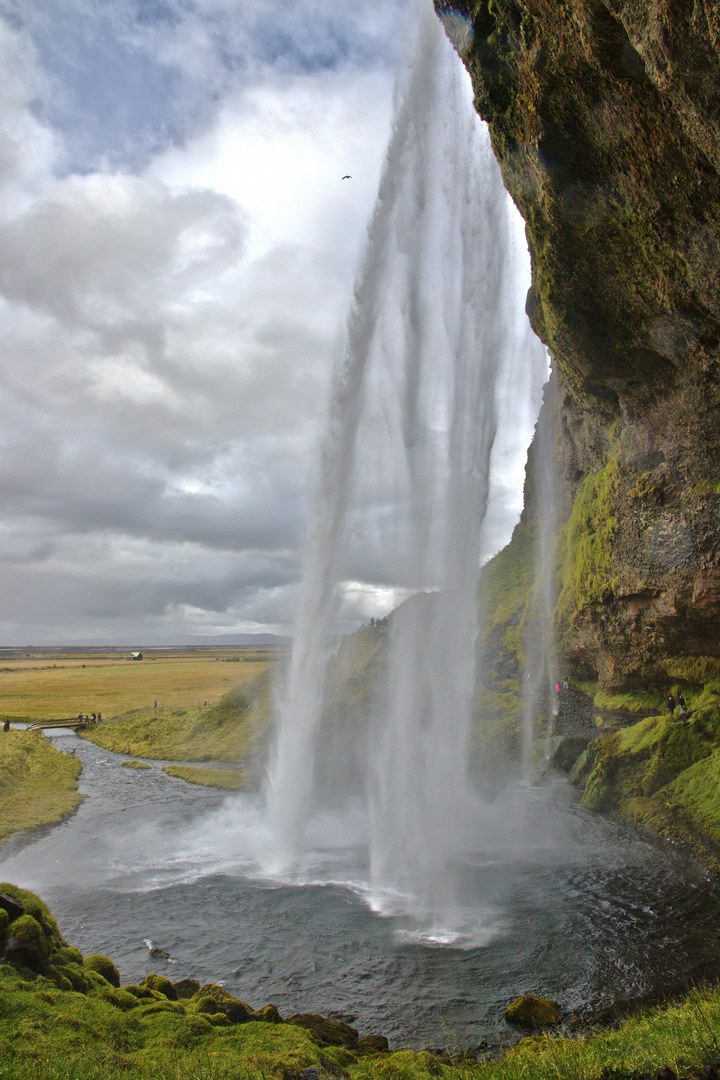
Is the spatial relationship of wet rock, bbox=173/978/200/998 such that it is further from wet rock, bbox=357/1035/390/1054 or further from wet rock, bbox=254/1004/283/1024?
wet rock, bbox=357/1035/390/1054

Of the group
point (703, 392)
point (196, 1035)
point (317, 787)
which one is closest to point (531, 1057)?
point (196, 1035)

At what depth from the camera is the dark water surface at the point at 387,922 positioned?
1296 centimetres

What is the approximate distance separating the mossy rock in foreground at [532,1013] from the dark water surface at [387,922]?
309 millimetres

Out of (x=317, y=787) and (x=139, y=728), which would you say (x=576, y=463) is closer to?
(x=317, y=787)

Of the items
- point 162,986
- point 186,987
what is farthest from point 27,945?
point 186,987

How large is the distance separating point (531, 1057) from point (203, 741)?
44883 millimetres

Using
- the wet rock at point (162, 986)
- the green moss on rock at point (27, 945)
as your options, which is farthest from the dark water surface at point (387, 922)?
the green moss on rock at point (27, 945)

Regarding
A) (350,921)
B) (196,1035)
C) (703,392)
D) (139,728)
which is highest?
(703,392)

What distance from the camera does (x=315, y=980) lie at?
13797 millimetres

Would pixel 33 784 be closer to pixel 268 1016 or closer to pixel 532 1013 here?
pixel 268 1016

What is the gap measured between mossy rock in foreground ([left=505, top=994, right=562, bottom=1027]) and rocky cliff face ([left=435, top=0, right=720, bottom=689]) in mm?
16599

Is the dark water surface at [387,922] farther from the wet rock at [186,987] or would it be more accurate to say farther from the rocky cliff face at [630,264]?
the rocky cliff face at [630,264]

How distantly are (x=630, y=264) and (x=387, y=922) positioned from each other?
21522 millimetres

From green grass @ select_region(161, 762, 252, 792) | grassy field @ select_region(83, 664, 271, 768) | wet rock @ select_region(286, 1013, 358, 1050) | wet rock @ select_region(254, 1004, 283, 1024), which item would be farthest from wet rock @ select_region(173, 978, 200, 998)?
grassy field @ select_region(83, 664, 271, 768)
